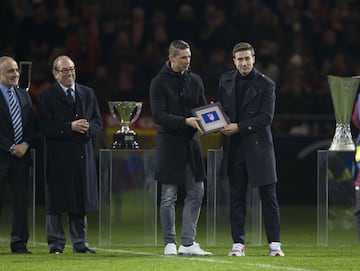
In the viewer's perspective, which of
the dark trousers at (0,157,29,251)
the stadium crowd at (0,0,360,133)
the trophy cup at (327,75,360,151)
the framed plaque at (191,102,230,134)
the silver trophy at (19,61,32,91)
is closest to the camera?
the framed plaque at (191,102,230,134)

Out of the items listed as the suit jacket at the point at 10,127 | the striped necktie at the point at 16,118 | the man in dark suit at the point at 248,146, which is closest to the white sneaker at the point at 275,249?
the man in dark suit at the point at 248,146

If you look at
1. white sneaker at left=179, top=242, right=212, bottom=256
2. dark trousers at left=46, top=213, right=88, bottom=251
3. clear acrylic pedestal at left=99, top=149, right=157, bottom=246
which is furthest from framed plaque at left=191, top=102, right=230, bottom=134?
clear acrylic pedestal at left=99, top=149, right=157, bottom=246

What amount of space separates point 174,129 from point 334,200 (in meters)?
2.50

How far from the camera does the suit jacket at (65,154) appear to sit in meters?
13.2

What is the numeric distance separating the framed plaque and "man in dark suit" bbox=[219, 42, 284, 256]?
0.15 metres

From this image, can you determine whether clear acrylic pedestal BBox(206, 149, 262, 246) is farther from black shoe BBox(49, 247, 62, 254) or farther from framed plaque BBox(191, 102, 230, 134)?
black shoe BBox(49, 247, 62, 254)

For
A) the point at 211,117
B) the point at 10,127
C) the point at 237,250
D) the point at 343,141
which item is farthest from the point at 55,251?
the point at 343,141

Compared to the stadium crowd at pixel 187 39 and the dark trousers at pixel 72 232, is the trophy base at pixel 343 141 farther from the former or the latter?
the stadium crowd at pixel 187 39

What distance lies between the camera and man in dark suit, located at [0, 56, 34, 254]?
13.1 meters

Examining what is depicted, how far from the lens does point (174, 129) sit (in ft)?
41.7

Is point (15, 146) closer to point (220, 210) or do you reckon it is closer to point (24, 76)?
point (24, 76)

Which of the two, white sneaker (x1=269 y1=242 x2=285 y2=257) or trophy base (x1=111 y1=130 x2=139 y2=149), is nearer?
white sneaker (x1=269 y1=242 x2=285 y2=257)

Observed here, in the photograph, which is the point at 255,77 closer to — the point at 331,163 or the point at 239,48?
the point at 239,48

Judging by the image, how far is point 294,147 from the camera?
2003cm
